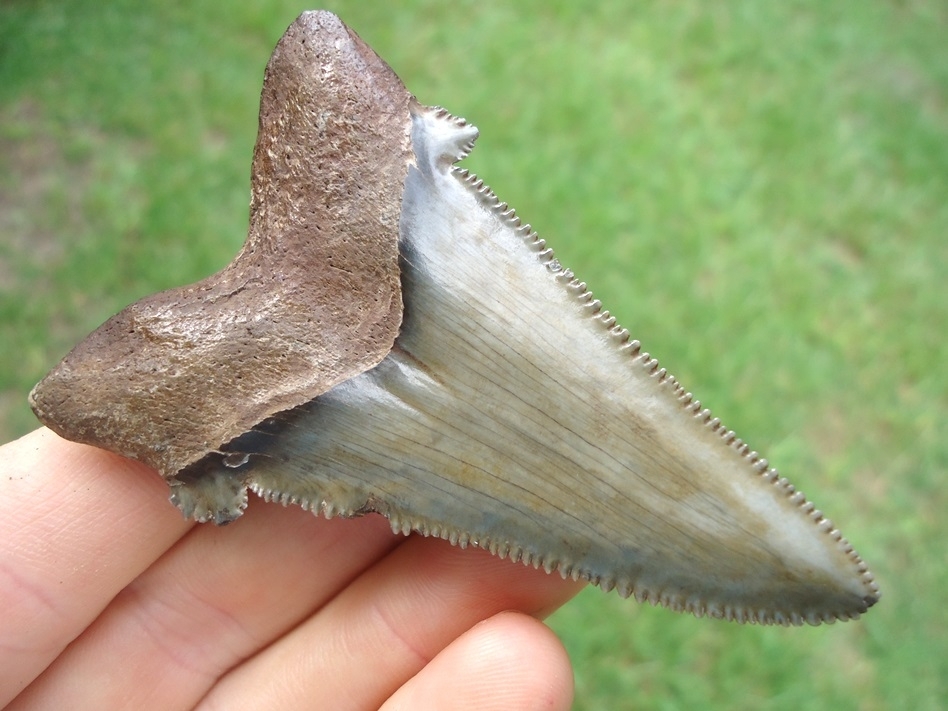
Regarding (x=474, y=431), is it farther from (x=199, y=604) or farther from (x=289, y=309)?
(x=199, y=604)

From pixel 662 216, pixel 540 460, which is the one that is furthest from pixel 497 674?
pixel 662 216

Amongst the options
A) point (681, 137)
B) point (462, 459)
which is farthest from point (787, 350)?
point (462, 459)

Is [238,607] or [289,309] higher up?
[289,309]

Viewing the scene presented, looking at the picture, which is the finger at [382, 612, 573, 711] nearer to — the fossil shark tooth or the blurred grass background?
the fossil shark tooth

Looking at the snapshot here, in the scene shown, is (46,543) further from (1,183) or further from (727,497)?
(1,183)

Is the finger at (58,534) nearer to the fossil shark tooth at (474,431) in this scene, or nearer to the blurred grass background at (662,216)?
the fossil shark tooth at (474,431)

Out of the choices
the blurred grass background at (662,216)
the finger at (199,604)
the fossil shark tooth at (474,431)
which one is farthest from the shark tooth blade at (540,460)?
the blurred grass background at (662,216)

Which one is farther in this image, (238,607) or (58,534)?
(238,607)
